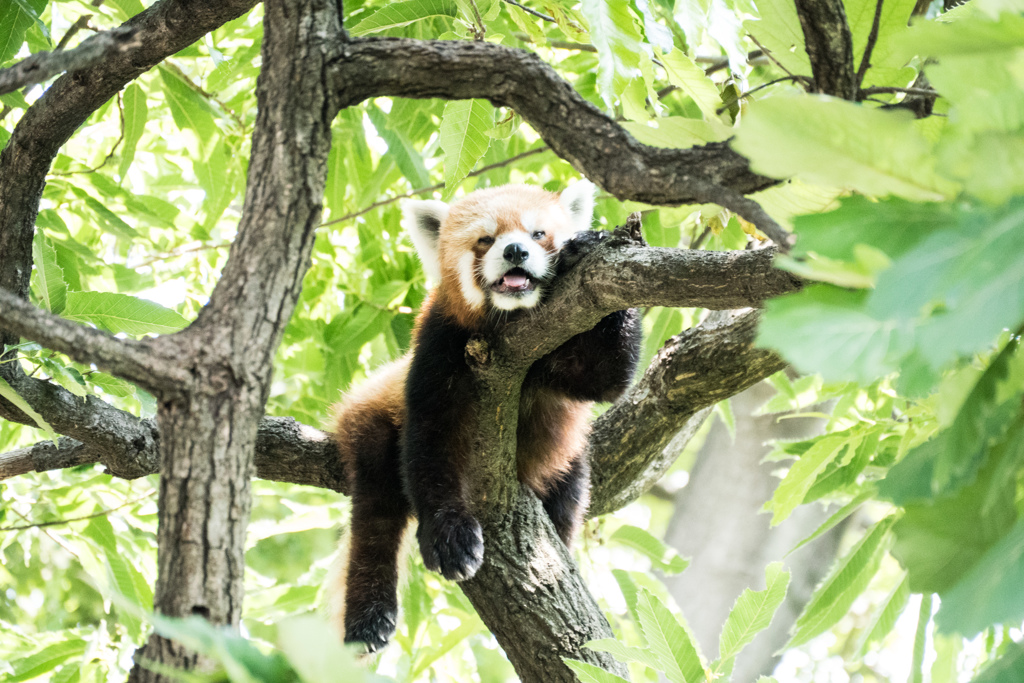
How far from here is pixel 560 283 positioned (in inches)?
88.0

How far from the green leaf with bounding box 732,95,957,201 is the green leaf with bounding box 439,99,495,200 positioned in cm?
152

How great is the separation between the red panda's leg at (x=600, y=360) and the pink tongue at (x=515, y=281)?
0.93ft

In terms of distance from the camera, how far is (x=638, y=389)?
342 centimetres

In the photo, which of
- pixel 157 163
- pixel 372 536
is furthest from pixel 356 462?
pixel 157 163

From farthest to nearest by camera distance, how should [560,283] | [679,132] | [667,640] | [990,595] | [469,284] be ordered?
[469,284] → [560,283] → [667,640] → [679,132] → [990,595]

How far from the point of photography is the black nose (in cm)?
306

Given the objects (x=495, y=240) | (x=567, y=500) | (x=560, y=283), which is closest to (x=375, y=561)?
(x=567, y=500)

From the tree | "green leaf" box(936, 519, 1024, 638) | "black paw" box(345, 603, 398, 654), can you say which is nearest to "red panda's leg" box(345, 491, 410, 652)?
"black paw" box(345, 603, 398, 654)

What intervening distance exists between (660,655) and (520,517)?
99cm

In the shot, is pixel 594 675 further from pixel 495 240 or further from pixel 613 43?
pixel 495 240

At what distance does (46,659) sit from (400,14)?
8.72ft

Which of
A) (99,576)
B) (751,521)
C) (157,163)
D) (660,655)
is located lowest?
(751,521)

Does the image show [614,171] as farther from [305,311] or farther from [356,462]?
[305,311]

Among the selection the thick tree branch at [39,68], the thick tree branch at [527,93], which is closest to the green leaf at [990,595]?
the thick tree branch at [527,93]
